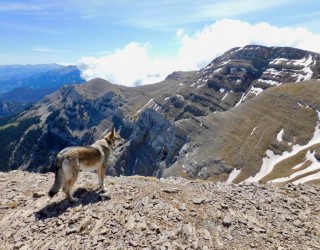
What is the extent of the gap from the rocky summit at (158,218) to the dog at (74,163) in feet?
3.54

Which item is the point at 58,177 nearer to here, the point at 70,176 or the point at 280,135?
the point at 70,176

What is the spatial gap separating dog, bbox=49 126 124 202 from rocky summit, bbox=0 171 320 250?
1.08 meters

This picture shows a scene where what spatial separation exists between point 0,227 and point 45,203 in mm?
2475

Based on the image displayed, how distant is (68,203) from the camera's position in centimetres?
1752

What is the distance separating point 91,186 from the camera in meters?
19.7

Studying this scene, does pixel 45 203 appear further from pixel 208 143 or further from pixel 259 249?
pixel 208 143

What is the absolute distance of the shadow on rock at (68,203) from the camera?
55.0ft

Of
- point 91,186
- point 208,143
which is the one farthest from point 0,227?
point 208,143

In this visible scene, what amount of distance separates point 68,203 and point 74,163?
2.18m

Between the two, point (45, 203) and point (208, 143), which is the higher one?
point (45, 203)

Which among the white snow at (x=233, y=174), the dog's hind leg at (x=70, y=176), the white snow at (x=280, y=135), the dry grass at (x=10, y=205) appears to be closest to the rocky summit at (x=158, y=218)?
the dry grass at (x=10, y=205)

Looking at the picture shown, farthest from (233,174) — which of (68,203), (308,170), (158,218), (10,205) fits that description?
(158,218)

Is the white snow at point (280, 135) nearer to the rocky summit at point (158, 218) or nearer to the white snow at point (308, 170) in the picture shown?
the white snow at point (308, 170)

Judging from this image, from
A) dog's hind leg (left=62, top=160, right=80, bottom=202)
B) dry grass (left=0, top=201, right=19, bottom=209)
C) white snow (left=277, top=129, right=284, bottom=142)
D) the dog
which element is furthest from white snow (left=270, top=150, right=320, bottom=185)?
dry grass (left=0, top=201, right=19, bottom=209)
